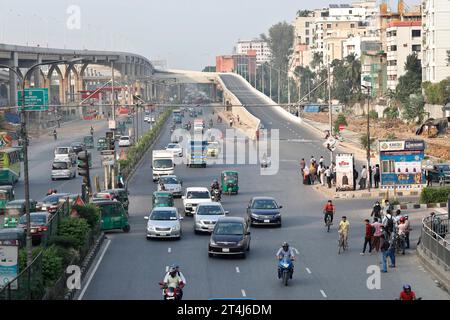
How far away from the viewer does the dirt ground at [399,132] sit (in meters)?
72.3

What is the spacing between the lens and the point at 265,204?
3834cm

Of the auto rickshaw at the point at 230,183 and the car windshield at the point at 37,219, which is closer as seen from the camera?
the car windshield at the point at 37,219

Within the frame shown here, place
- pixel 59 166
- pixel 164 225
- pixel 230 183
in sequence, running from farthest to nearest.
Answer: pixel 59 166 < pixel 230 183 < pixel 164 225

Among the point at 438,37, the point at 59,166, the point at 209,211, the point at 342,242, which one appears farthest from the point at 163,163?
the point at 438,37

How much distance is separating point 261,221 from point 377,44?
11532 cm

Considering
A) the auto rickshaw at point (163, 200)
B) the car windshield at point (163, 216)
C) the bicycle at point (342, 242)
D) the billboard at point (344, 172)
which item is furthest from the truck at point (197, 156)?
the bicycle at point (342, 242)

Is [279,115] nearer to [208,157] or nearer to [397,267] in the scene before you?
[208,157]

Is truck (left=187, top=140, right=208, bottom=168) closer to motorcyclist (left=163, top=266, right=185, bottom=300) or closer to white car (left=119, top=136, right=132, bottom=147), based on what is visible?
white car (left=119, top=136, right=132, bottom=147)

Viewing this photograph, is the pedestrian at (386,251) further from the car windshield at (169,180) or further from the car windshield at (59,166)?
the car windshield at (59,166)

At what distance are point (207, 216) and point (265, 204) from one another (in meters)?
3.55

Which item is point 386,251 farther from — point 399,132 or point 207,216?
point 399,132

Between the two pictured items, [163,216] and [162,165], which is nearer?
[163,216]

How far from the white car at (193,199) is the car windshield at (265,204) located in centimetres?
334
